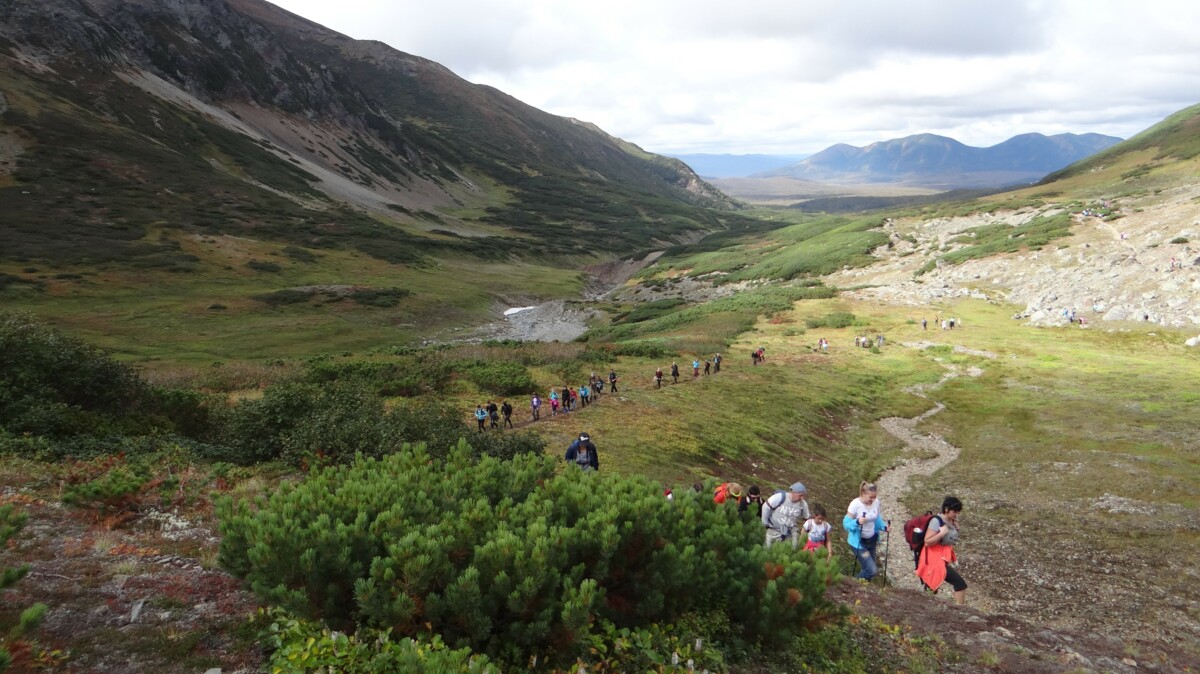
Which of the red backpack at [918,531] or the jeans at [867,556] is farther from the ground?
the red backpack at [918,531]

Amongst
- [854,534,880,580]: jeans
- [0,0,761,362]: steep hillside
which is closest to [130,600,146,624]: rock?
[854,534,880,580]: jeans

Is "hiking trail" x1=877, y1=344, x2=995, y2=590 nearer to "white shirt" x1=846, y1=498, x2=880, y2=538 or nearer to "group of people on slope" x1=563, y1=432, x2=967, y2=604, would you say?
"group of people on slope" x1=563, y1=432, x2=967, y2=604

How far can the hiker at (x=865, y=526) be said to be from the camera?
42.1 ft

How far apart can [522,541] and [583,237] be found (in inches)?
7058

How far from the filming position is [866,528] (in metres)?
12.9

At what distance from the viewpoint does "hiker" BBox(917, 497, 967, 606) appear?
37.2 ft

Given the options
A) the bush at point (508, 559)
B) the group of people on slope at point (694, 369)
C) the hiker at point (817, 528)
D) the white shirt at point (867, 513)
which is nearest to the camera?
the bush at point (508, 559)

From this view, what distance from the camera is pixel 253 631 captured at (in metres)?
6.71

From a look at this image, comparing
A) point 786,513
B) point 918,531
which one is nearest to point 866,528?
point 918,531

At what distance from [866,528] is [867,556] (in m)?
0.84

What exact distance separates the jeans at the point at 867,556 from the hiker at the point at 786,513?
4.93 feet

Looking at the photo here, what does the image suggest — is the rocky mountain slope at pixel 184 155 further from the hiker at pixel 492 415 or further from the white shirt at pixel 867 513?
the white shirt at pixel 867 513

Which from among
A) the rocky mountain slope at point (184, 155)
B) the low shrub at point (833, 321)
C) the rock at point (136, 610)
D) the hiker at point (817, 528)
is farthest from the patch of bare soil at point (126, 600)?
the rocky mountain slope at point (184, 155)

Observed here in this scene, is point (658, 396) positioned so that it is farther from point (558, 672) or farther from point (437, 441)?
point (558, 672)
